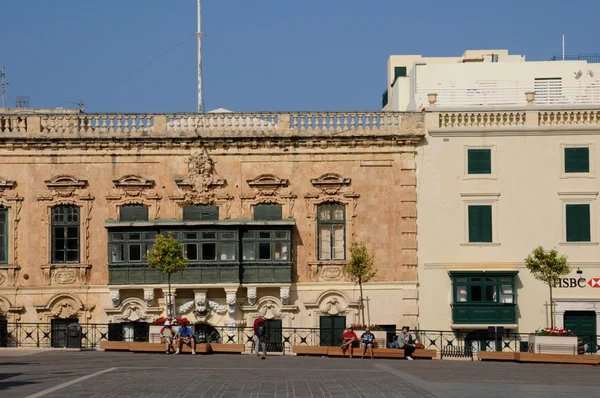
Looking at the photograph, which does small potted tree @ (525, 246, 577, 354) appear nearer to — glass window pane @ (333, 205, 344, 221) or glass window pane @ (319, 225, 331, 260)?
glass window pane @ (333, 205, 344, 221)

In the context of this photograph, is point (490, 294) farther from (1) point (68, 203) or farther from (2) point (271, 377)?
(2) point (271, 377)

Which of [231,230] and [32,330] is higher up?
[231,230]

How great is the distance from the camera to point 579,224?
48.7 m

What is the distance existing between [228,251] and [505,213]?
10415 mm

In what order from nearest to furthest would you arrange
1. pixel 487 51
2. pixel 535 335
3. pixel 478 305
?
1. pixel 535 335
2. pixel 478 305
3. pixel 487 51

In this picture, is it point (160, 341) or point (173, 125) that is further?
point (173, 125)

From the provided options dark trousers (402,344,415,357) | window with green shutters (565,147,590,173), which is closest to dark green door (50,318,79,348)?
dark trousers (402,344,415,357)

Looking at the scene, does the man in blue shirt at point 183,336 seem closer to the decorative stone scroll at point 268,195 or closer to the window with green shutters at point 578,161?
the decorative stone scroll at point 268,195

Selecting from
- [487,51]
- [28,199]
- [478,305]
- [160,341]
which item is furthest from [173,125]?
[487,51]

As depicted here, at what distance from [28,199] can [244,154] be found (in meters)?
8.24

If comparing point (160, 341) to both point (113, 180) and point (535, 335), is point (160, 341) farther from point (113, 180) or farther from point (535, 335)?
point (535, 335)

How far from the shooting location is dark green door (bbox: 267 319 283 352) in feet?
157

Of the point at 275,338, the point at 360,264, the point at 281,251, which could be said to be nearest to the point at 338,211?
the point at 281,251

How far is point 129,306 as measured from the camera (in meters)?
48.8
